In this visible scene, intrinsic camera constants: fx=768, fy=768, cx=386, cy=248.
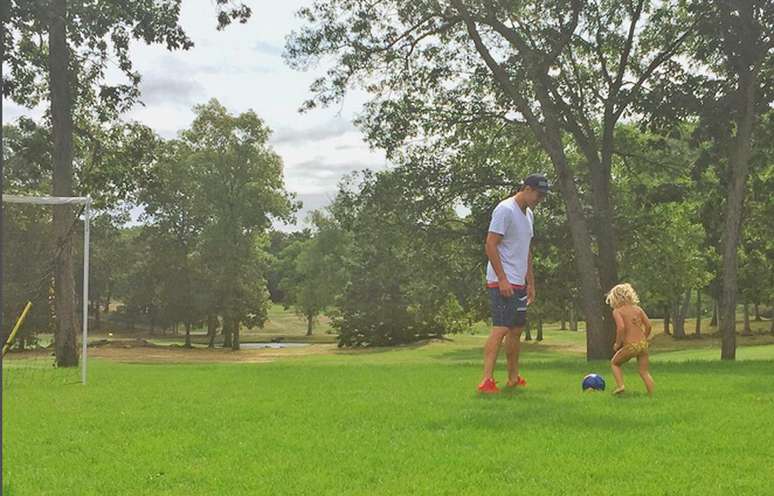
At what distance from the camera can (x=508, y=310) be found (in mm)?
8328

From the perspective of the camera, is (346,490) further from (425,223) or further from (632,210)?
(632,210)

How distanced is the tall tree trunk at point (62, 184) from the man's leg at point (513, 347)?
475 inches

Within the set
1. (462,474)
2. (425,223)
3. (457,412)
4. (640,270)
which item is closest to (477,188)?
(425,223)

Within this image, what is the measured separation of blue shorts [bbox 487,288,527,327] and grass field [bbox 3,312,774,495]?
2.61 feet

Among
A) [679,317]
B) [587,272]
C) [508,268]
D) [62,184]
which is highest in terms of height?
[62,184]

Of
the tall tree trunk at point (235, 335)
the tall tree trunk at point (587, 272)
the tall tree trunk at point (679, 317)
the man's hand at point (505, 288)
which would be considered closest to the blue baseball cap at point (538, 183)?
the man's hand at point (505, 288)

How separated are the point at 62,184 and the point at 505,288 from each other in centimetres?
1340

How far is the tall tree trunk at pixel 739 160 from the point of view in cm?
1772

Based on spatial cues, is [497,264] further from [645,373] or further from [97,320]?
[97,320]

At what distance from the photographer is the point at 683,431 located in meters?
5.92

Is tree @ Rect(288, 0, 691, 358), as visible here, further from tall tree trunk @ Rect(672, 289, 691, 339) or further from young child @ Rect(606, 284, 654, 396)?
tall tree trunk @ Rect(672, 289, 691, 339)

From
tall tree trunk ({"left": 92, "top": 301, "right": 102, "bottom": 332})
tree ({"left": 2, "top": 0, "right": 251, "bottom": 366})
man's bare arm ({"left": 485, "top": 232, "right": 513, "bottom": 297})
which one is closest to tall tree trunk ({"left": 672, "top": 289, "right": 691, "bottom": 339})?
tree ({"left": 2, "top": 0, "right": 251, "bottom": 366})

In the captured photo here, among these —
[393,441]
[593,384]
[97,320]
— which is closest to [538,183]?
[593,384]

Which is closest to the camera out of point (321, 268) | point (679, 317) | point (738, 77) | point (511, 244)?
point (511, 244)
